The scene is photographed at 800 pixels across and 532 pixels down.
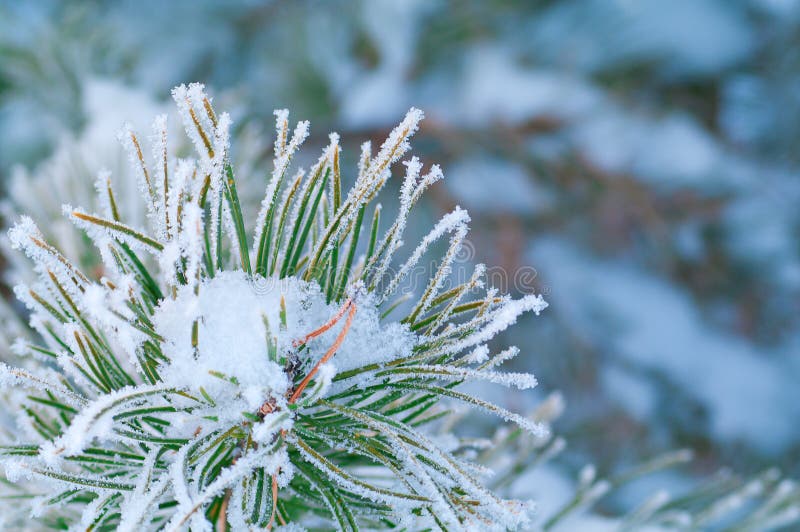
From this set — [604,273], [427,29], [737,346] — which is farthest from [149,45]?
[737,346]

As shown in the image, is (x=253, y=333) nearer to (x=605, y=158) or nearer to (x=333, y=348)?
(x=333, y=348)

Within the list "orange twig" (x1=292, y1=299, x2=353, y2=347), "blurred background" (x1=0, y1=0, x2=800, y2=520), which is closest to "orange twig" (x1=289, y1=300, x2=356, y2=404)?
"orange twig" (x1=292, y1=299, x2=353, y2=347)

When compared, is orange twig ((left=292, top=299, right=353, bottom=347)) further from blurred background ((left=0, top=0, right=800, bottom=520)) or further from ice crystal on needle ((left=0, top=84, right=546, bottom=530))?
blurred background ((left=0, top=0, right=800, bottom=520))

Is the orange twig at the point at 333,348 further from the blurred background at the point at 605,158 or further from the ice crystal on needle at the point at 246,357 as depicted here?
the blurred background at the point at 605,158

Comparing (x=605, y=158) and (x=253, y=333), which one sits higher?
(x=605, y=158)

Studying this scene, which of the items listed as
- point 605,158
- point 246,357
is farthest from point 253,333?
point 605,158

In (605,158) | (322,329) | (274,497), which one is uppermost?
(605,158)
